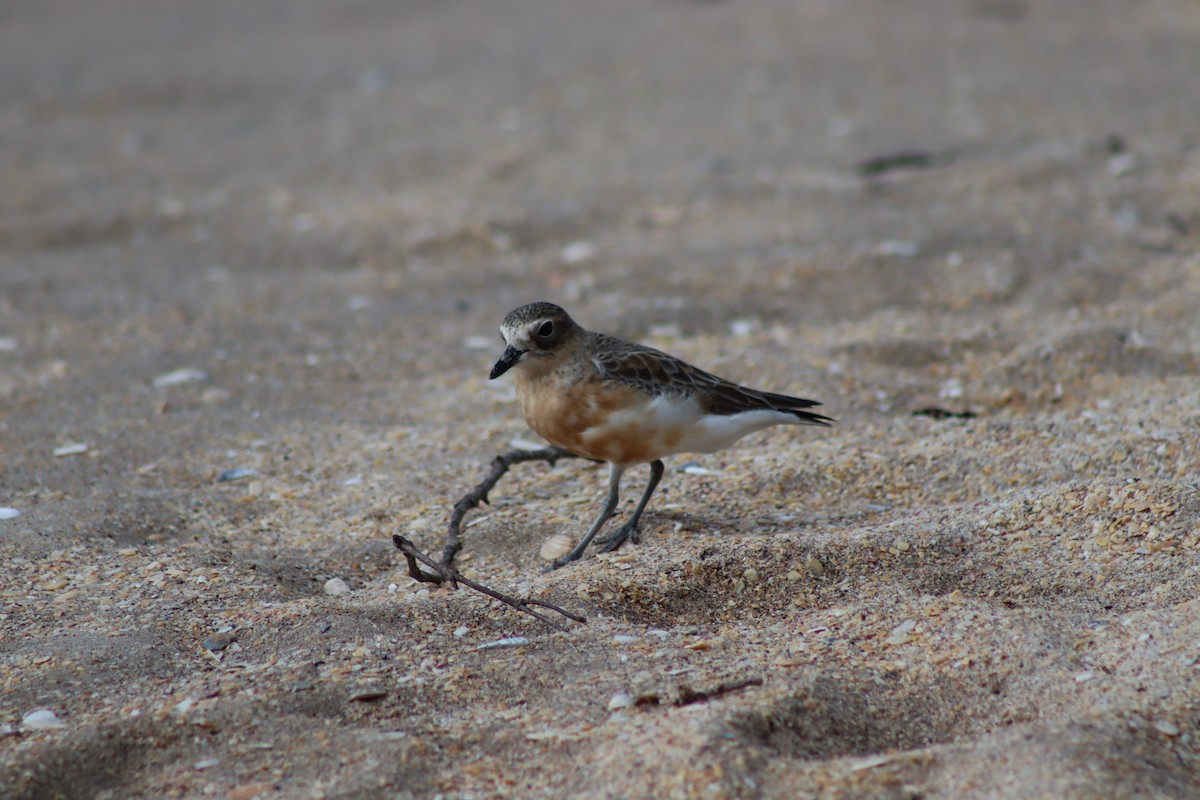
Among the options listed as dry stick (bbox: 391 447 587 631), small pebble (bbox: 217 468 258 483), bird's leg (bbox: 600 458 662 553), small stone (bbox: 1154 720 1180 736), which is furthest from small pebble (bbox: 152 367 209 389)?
small stone (bbox: 1154 720 1180 736)

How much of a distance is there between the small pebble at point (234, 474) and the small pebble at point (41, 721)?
165 centimetres

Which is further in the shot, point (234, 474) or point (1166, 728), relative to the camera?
point (234, 474)

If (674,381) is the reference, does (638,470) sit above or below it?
below

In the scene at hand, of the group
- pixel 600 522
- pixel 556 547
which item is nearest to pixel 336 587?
pixel 556 547

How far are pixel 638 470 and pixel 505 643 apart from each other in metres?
1.55

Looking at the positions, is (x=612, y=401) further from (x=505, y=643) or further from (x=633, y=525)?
(x=505, y=643)

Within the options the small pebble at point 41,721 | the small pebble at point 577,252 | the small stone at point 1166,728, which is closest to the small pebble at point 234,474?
the small pebble at point 41,721

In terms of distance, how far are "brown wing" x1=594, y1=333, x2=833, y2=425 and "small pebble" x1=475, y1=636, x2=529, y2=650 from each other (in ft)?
3.12

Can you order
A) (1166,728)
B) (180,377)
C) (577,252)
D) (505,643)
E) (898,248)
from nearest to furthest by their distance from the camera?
(1166,728) < (505,643) < (180,377) < (898,248) < (577,252)

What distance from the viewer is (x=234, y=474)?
4.62 m

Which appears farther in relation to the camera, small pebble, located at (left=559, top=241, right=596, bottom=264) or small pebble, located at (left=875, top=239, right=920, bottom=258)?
small pebble, located at (left=559, top=241, right=596, bottom=264)

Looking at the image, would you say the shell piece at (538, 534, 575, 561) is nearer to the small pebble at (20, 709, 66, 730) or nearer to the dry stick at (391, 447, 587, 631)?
the dry stick at (391, 447, 587, 631)

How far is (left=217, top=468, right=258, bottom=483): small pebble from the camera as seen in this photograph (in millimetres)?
4586

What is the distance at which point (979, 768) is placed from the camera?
267 cm
